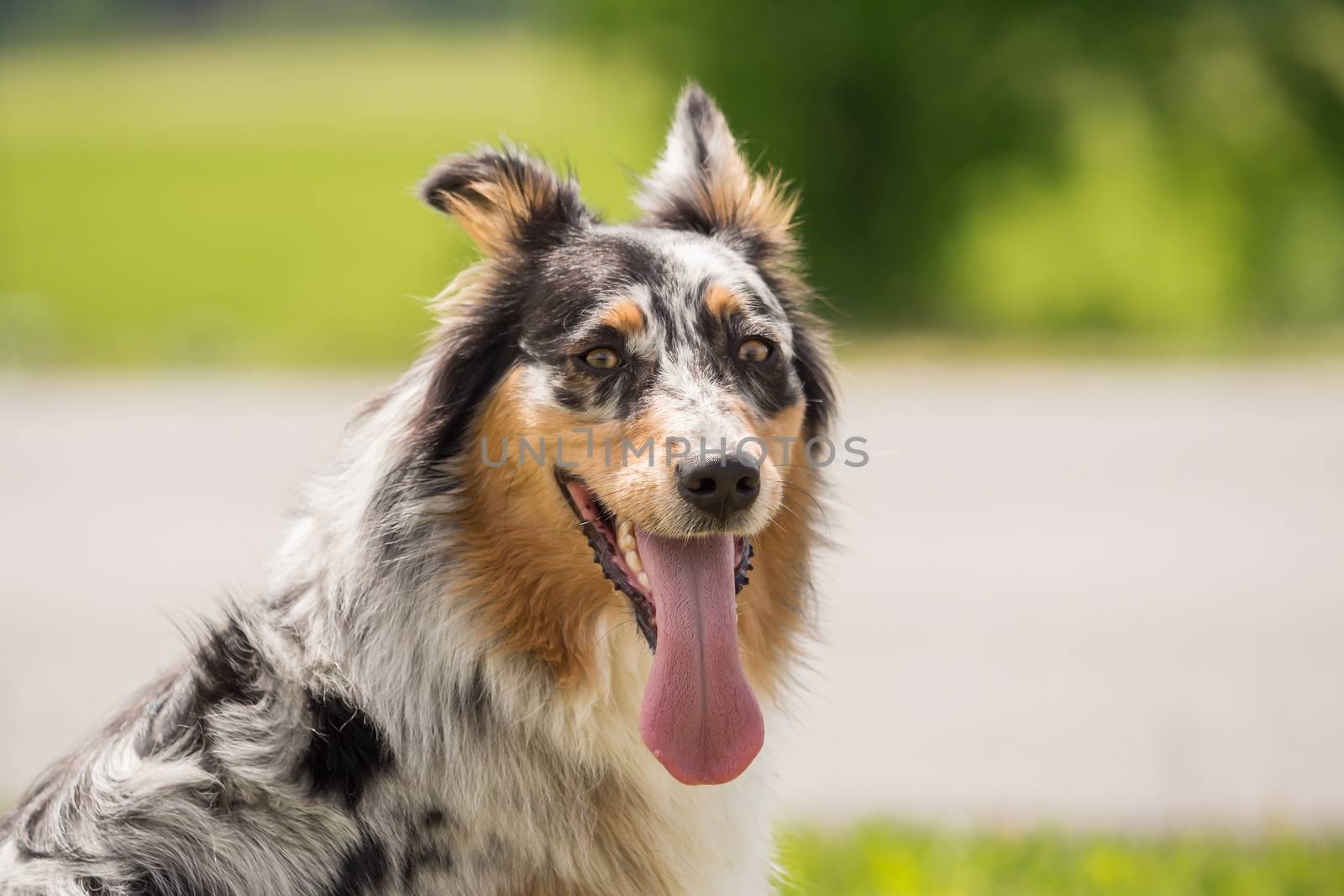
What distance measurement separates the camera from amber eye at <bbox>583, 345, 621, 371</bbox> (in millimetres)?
3508

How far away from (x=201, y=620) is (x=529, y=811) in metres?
0.94

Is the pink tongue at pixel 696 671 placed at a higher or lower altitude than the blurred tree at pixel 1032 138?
lower

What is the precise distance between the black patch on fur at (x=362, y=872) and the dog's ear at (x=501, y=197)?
1.55 meters

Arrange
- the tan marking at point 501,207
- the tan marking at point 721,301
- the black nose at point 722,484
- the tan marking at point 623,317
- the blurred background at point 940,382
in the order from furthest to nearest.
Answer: the blurred background at point 940,382 < the tan marking at point 501,207 < the tan marking at point 721,301 < the tan marking at point 623,317 < the black nose at point 722,484

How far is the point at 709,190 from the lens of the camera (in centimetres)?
411

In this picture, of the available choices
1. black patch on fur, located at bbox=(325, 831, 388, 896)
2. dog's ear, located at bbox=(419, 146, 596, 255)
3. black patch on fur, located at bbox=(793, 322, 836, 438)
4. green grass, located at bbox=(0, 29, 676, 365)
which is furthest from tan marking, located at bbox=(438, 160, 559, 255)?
green grass, located at bbox=(0, 29, 676, 365)

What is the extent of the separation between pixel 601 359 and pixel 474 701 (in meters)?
0.89

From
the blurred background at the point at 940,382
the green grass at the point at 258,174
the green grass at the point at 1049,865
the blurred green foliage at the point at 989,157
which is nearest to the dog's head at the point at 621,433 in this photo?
the blurred background at the point at 940,382

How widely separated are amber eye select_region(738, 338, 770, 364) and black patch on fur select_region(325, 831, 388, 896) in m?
1.48

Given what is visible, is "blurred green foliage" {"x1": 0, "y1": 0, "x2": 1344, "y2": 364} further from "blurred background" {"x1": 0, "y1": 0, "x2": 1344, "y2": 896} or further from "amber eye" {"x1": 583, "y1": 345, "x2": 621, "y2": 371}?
"amber eye" {"x1": 583, "y1": 345, "x2": 621, "y2": 371}

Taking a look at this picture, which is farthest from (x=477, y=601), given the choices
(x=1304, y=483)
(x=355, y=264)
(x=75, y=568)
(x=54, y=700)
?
(x=355, y=264)

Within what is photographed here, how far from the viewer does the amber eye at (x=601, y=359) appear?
3508 millimetres

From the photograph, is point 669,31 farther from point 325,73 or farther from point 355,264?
point 325,73

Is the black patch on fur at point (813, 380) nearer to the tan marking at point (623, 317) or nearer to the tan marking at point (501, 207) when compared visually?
the tan marking at point (623, 317)
